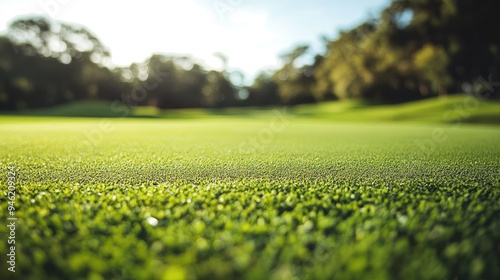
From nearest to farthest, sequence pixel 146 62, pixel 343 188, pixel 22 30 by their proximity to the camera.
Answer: pixel 343 188
pixel 22 30
pixel 146 62

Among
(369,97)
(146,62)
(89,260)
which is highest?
(146,62)

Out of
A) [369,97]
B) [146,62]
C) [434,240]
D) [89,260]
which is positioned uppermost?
[146,62]

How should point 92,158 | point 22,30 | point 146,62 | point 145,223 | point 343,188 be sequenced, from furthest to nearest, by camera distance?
point 146,62 < point 22,30 < point 92,158 < point 343,188 < point 145,223

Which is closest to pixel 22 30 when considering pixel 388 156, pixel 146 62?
pixel 146 62

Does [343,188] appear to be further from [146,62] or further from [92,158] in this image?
[146,62]

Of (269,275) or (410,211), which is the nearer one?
(269,275)

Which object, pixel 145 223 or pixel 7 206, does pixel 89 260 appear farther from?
pixel 7 206

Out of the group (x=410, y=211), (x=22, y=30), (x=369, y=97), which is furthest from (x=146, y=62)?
(x=410, y=211)

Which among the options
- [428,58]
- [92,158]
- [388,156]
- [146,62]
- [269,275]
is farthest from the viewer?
[146,62]

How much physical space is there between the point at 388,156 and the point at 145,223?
4813 mm

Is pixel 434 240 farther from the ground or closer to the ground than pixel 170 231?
closer to the ground

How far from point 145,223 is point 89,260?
60 cm

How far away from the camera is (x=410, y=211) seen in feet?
8.92

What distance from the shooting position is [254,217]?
256cm
